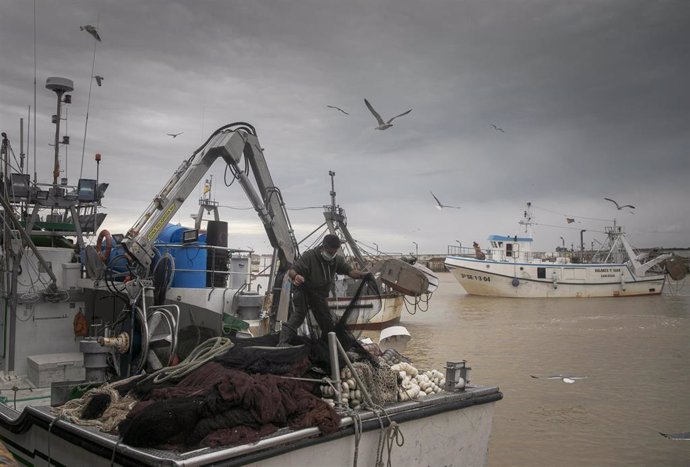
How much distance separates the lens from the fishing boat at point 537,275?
3756cm

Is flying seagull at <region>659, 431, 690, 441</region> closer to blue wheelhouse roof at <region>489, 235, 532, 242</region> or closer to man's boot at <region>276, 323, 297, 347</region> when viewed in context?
man's boot at <region>276, 323, 297, 347</region>

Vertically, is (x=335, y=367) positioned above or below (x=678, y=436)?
above

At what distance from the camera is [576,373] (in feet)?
44.2

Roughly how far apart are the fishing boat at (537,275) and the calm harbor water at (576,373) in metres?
8.65

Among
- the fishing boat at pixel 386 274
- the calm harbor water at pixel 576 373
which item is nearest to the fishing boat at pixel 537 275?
the calm harbor water at pixel 576 373

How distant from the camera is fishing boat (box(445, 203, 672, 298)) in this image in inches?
1479

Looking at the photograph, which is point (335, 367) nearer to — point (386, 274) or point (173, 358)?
point (173, 358)

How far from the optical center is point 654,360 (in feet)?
49.9

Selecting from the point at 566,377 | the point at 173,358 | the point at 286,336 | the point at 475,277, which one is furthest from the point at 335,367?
the point at 475,277

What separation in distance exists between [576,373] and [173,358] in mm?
10679

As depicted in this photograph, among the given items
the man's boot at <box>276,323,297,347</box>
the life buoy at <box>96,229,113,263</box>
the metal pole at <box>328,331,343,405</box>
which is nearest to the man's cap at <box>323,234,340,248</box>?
the man's boot at <box>276,323,297,347</box>

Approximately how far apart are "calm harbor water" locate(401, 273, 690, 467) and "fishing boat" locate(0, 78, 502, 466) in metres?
3.67

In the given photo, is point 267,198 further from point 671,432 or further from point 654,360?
point 654,360

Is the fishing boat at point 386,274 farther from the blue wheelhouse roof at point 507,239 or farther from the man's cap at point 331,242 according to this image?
the blue wheelhouse roof at point 507,239
